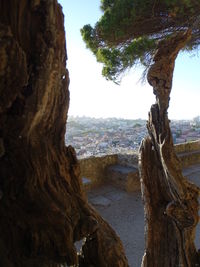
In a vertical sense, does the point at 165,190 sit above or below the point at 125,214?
above

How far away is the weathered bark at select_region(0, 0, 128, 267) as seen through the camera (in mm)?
996

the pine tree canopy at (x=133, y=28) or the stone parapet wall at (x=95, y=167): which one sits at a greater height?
the pine tree canopy at (x=133, y=28)

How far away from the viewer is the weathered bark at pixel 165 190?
2.30 m

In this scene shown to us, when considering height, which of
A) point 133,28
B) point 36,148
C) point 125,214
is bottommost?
point 125,214

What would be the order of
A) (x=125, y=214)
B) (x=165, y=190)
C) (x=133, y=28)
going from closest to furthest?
(x=165, y=190)
(x=133, y=28)
(x=125, y=214)

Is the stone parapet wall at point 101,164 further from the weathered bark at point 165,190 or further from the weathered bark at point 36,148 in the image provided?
the weathered bark at point 36,148

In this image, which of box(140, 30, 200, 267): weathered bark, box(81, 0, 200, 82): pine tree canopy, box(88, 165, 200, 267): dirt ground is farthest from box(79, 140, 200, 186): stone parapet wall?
box(140, 30, 200, 267): weathered bark

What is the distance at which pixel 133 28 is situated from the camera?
3594mm

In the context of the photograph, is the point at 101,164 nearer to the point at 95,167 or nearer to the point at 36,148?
the point at 95,167

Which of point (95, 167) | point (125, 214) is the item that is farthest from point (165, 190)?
point (95, 167)

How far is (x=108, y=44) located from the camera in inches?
151

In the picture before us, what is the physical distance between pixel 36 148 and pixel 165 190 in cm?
165

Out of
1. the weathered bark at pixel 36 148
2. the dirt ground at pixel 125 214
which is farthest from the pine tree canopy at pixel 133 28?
the dirt ground at pixel 125 214

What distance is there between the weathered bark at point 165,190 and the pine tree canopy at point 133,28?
3.10ft
